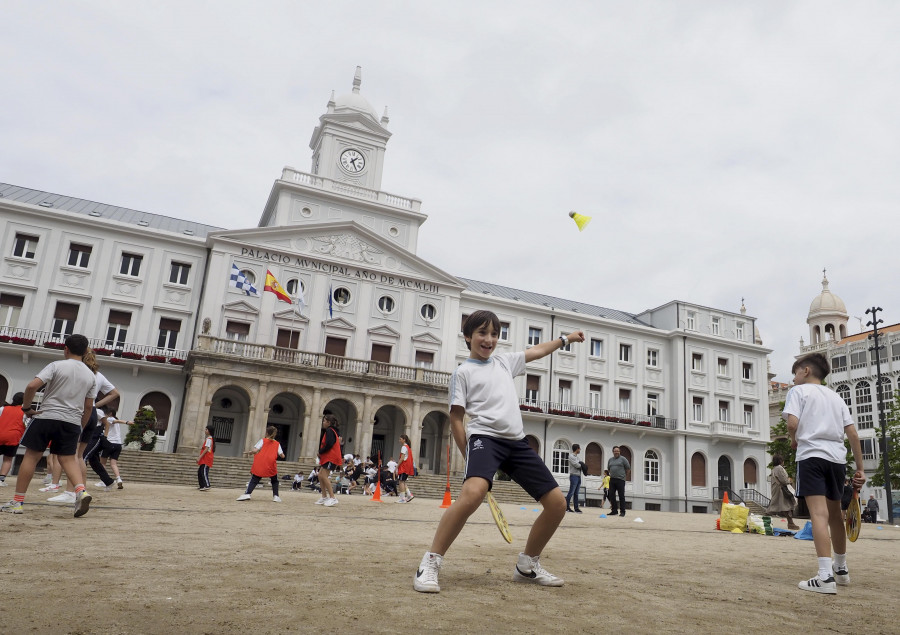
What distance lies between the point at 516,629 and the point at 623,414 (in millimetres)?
39621

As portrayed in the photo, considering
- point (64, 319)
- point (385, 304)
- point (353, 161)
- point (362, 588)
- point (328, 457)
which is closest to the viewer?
point (362, 588)

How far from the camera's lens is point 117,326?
30.6m

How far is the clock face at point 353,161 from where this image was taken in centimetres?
3756

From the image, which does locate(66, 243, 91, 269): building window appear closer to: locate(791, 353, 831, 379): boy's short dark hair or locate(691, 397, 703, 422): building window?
locate(791, 353, 831, 379): boy's short dark hair

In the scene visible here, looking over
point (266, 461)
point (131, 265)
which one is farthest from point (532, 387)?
point (266, 461)

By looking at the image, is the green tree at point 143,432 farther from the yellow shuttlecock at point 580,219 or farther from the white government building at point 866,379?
Result: the white government building at point 866,379

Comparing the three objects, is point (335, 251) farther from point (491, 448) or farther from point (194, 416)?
point (491, 448)

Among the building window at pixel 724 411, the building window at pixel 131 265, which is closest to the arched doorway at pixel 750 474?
the building window at pixel 724 411

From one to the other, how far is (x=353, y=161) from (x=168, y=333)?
14.4 m

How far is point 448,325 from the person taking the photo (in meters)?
35.8

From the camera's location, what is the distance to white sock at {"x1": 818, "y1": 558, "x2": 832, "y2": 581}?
458 cm

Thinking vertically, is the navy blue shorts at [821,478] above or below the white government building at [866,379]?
below

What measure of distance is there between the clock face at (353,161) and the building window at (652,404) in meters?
23.4

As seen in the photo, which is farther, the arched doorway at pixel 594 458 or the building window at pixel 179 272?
the arched doorway at pixel 594 458
